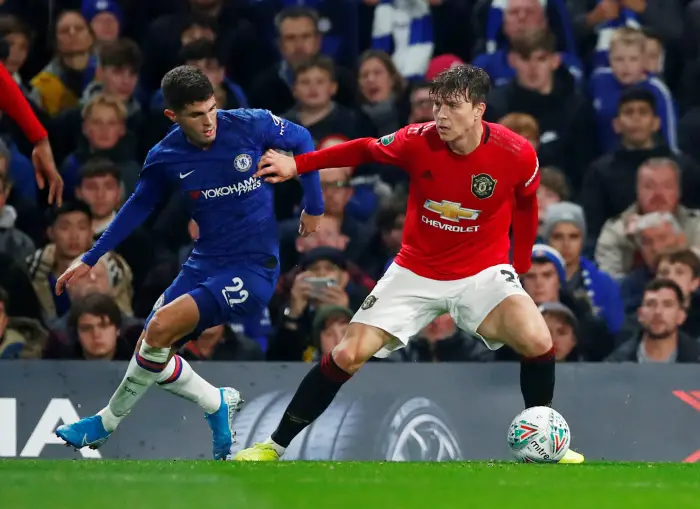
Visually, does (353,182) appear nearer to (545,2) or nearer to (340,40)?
(340,40)

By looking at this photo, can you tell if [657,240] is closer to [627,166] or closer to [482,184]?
[627,166]

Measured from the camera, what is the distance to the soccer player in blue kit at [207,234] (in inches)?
321

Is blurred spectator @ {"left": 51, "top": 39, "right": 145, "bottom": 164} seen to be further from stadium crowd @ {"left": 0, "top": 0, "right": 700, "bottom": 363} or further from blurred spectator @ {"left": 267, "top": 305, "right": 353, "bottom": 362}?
blurred spectator @ {"left": 267, "top": 305, "right": 353, "bottom": 362}

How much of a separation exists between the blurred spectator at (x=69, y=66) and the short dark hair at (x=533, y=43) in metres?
3.51

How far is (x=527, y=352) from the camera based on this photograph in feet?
25.7

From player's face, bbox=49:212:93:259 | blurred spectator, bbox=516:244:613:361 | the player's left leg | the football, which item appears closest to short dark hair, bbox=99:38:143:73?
player's face, bbox=49:212:93:259

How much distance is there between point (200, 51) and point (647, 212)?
3.80 meters

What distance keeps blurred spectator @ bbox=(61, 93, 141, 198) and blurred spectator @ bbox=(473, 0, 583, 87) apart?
3.00 meters

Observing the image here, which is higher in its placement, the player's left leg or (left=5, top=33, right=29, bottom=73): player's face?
(left=5, top=33, right=29, bottom=73): player's face

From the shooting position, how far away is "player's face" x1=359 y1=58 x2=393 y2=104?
38.3ft

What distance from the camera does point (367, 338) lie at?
7836 mm

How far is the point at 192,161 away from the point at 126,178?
3196 millimetres

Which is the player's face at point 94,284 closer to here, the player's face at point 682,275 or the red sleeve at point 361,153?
the red sleeve at point 361,153

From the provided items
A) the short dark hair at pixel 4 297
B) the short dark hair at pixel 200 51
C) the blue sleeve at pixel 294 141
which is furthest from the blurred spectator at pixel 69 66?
the blue sleeve at pixel 294 141
